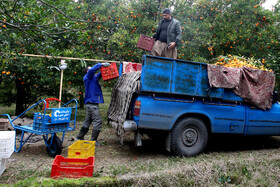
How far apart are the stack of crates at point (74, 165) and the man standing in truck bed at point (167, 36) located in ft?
11.6

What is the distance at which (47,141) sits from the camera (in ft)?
17.9

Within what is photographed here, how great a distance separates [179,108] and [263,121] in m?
2.49

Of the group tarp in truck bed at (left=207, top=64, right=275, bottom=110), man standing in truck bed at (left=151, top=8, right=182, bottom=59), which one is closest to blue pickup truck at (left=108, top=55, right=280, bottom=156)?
tarp in truck bed at (left=207, top=64, right=275, bottom=110)

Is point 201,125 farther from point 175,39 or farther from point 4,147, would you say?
point 4,147

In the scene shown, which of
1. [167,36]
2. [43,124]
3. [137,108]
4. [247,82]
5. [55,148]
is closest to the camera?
[43,124]

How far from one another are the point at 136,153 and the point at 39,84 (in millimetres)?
5628

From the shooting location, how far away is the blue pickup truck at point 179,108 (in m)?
5.09

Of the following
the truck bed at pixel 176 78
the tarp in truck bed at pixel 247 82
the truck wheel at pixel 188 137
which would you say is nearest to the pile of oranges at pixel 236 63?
the tarp in truck bed at pixel 247 82

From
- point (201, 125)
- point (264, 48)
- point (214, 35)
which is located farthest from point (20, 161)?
point (264, 48)

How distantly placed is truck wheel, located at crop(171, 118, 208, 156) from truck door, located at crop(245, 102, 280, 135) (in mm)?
1319

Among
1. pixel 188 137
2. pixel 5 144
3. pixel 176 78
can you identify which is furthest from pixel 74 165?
pixel 176 78

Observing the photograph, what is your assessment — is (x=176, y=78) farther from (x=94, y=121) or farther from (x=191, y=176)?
(x=94, y=121)

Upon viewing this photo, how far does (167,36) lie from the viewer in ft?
23.0

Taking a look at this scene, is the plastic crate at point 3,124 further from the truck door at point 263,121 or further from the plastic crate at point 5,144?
the truck door at point 263,121
